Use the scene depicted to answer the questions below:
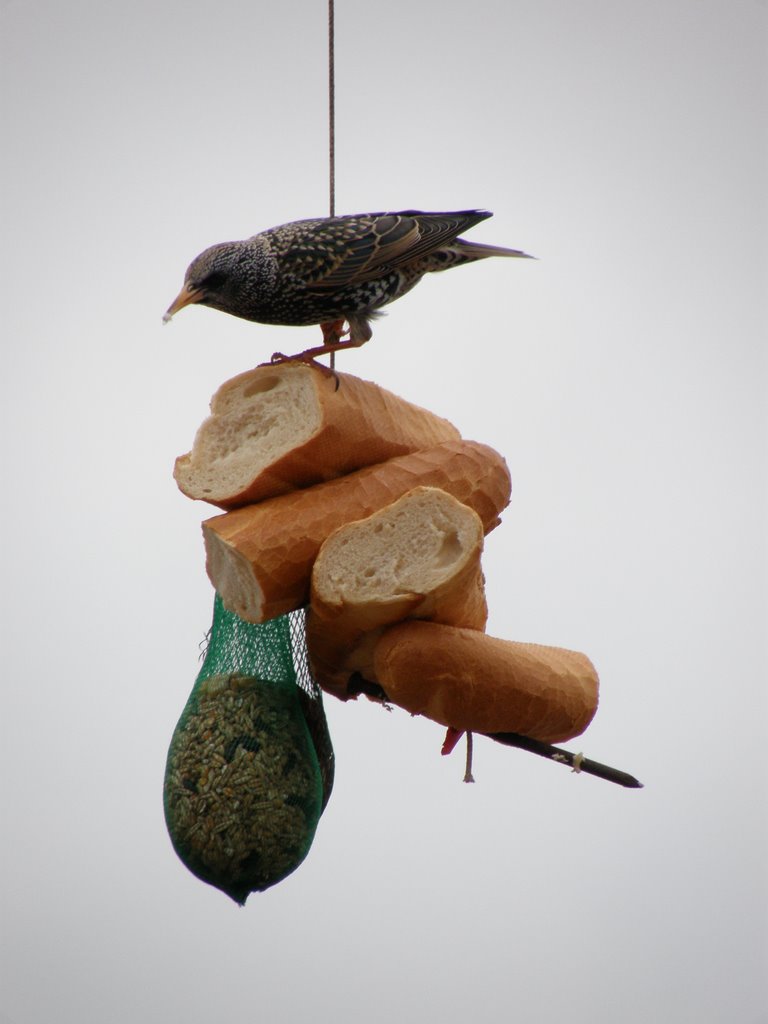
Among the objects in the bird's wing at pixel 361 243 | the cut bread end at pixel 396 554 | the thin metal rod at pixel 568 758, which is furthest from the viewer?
the bird's wing at pixel 361 243

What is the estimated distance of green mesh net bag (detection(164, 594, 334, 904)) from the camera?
2180 mm

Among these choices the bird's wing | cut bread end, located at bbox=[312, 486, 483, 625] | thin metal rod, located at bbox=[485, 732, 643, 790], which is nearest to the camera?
cut bread end, located at bbox=[312, 486, 483, 625]

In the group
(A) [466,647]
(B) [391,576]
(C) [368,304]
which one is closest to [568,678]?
(A) [466,647]

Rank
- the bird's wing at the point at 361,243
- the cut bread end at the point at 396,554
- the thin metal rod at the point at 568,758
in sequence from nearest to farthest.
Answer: the cut bread end at the point at 396,554 < the thin metal rod at the point at 568,758 < the bird's wing at the point at 361,243

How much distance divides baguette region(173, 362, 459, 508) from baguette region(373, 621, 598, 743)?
0.31m

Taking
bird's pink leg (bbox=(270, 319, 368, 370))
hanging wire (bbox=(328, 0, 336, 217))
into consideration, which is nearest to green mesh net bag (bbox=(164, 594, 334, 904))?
bird's pink leg (bbox=(270, 319, 368, 370))

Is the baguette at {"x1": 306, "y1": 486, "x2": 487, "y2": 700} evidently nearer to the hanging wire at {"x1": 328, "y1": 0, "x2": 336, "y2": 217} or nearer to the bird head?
the bird head

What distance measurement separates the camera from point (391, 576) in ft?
6.81

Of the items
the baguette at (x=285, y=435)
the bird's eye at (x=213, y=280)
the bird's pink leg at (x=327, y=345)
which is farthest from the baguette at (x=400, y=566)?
the bird's eye at (x=213, y=280)

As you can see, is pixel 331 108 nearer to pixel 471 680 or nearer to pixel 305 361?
pixel 305 361

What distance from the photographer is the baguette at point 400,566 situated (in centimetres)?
205

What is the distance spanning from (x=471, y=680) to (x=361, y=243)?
0.80 metres

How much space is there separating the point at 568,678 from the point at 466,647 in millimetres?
243

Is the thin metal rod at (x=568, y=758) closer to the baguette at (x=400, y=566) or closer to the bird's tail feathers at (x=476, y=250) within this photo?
the baguette at (x=400, y=566)
